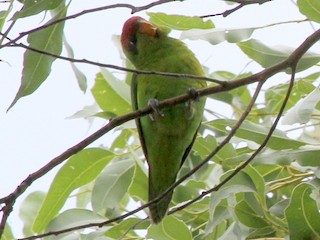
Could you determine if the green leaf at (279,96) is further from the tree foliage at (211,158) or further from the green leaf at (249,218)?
the green leaf at (249,218)

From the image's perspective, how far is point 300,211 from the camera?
2.18 metres

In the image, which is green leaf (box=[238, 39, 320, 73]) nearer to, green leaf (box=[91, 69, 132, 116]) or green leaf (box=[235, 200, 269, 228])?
green leaf (box=[235, 200, 269, 228])

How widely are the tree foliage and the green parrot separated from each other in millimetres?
74

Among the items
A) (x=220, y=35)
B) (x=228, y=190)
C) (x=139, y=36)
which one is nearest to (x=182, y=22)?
(x=220, y=35)

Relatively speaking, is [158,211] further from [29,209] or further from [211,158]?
[29,209]

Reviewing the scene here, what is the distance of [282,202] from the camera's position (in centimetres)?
247

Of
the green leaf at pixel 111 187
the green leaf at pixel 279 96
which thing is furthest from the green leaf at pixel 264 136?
the green leaf at pixel 111 187

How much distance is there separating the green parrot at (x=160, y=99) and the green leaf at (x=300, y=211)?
1.53 ft

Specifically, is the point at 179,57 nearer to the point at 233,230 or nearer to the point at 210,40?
the point at 210,40

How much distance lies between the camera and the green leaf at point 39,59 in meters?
2.25

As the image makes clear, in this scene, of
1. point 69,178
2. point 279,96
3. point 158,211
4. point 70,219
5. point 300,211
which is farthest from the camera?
point 279,96

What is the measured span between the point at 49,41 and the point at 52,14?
0.31 ft

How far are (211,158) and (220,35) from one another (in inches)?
16.7

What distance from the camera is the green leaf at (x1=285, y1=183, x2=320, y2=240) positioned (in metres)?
2.18
